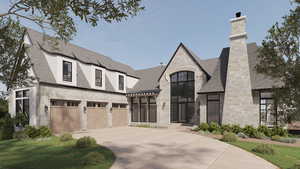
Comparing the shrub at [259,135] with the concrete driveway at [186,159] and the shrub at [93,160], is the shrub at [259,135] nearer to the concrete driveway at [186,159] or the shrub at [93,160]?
the concrete driveway at [186,159]

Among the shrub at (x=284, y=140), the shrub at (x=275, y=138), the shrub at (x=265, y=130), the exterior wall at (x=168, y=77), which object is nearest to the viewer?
the shrub at (x=284, y=140)

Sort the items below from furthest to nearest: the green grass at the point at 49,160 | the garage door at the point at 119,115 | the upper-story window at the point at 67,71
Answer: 1. the garage door at the point at 119,115
2. the upper-story window at the point at 67,71
3. the green grass at the point at 49,160

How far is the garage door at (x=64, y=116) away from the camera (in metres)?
16.3

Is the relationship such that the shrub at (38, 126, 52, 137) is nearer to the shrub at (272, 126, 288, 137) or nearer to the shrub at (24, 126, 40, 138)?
the shrub at (24, 126, 40, 138)

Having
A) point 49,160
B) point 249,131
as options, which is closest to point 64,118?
point 49,160

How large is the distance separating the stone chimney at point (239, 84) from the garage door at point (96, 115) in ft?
45.9

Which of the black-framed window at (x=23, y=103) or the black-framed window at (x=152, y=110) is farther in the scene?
the black-framed window at (x=152, y=110)

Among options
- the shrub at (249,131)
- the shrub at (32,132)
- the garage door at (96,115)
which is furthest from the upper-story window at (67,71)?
the shrub at (249,131)

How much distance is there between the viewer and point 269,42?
248 inches

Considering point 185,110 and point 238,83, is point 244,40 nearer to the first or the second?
point 238,83

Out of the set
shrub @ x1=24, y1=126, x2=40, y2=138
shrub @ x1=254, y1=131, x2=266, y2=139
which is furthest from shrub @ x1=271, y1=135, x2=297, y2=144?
shrub @ x1=24, y1=126, x2=40, y2=138

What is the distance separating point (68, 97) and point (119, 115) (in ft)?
27.0

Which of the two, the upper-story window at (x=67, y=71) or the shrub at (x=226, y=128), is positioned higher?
the upper-story window at (x=67, y=71)

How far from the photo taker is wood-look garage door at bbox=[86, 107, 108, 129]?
1985 cm
